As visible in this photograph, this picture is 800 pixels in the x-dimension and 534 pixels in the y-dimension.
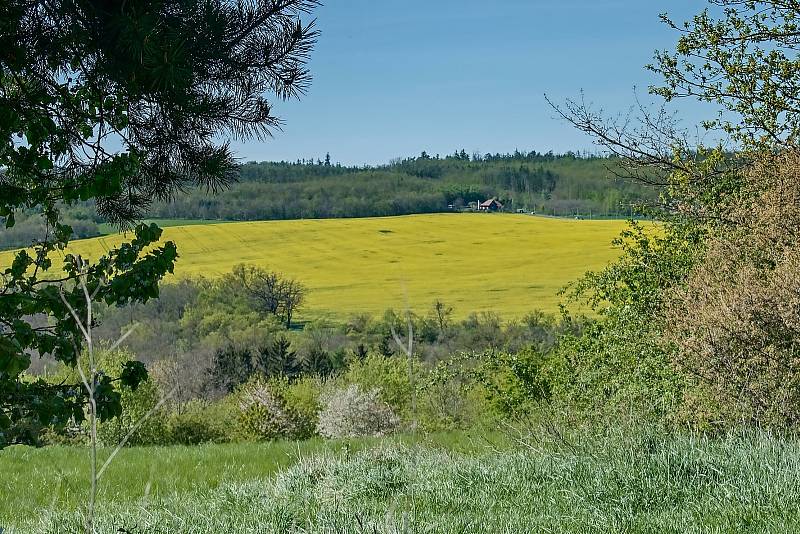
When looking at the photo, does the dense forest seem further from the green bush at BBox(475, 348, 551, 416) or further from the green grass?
the green grass

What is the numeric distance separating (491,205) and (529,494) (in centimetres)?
7728

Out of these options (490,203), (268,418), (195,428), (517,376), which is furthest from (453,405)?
(490,203)

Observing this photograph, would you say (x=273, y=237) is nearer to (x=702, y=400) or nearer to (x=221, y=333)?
(x=221, y=333)

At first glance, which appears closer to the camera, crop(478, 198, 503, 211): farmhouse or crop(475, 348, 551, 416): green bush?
crop(475, 348, 551, 416): green bush

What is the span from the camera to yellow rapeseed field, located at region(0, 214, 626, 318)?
50.8 metres

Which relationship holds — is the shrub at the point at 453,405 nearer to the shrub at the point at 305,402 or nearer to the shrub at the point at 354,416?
the shrub at the point at 354,416

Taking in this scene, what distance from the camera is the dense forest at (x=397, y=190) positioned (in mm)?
73188

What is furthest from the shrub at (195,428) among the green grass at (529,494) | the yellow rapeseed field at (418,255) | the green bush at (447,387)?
the yellow rapeseed field at (418,255)

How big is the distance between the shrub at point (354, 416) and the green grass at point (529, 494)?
15.6 metres

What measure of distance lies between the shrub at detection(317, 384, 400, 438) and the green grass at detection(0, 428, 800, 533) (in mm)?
15615

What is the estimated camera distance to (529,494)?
173 inches

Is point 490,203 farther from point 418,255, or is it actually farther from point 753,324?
point 753,324

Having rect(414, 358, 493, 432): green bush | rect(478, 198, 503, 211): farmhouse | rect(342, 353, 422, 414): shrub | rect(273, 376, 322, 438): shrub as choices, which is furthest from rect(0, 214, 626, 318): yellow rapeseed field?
rect(414, 358, 493, 432): green bush

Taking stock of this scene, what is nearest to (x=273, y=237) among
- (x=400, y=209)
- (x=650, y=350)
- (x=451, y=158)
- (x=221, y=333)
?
(x=400, y=209)
